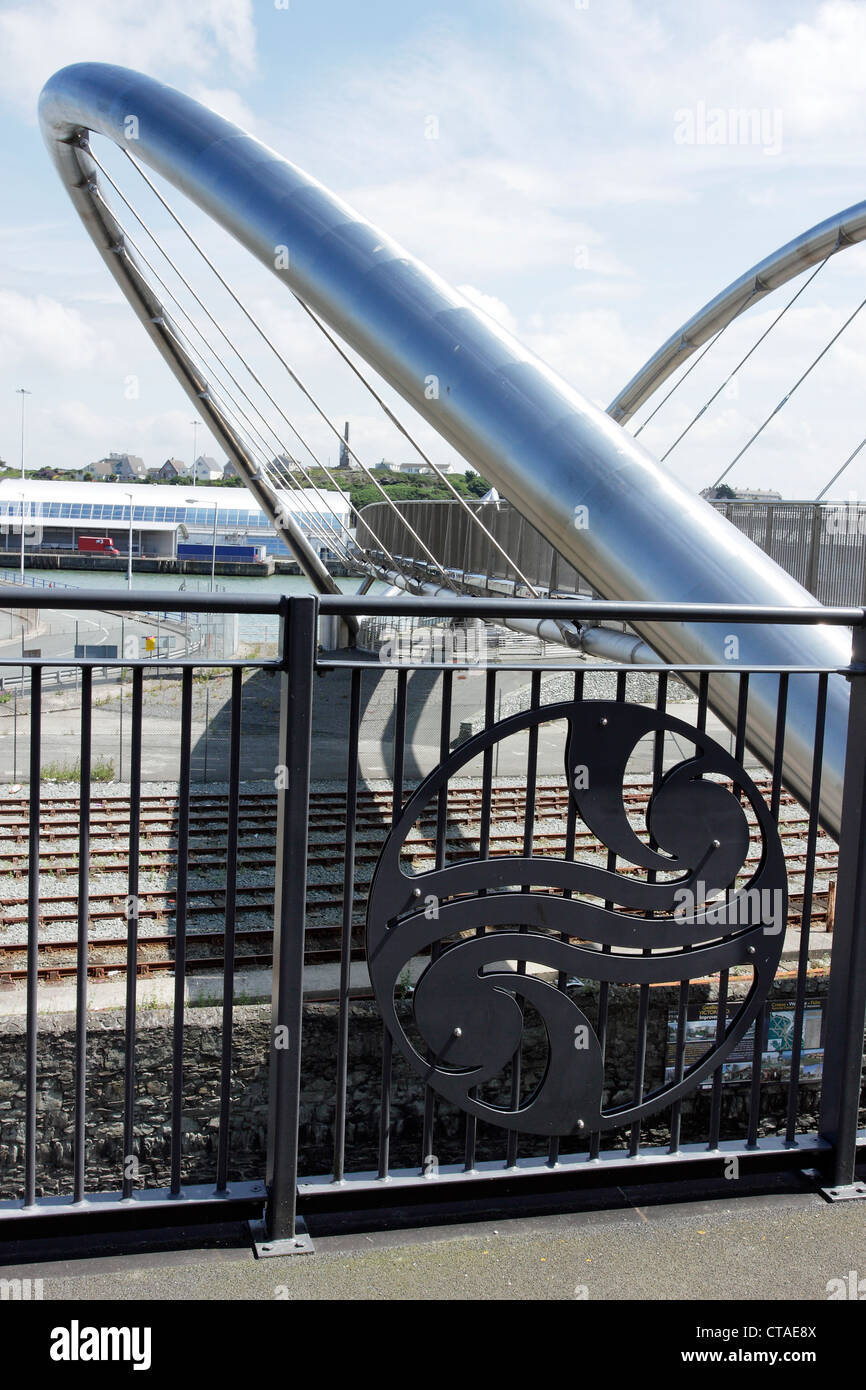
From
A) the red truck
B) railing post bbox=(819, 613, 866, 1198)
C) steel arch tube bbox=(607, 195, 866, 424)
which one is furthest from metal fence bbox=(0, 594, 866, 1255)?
the red truck

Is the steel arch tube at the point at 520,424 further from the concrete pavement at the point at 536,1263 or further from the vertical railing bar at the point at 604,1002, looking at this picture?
the concrete pavement at the point at 536,1263

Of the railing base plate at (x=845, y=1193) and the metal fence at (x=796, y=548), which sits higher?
the metal fence at (x=796, y=548)

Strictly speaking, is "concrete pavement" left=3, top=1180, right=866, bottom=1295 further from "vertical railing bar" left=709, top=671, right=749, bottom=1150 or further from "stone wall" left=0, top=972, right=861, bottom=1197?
"stone wall" left=0, top=972, right=861, bottom=1197

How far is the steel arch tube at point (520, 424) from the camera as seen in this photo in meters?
5.89

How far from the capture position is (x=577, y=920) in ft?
9.00

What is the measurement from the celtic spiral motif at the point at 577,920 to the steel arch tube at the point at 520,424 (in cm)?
222

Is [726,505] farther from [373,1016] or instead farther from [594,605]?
[594,605]

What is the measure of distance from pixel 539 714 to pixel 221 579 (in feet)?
313

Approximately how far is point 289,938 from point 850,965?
1463mm

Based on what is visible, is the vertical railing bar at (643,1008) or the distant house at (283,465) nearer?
the vertical railing bar at (643,1008)

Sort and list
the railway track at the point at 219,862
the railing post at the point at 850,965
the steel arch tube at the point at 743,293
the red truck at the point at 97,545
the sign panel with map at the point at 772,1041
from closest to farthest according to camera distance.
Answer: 1. the railing post at the point at 850,965
2. the sign panel with map at the point at 772,1041
3. the railway track at the point at 219,862
4. the steel arch tube at the point at 743,293
5. the red truck at the point at 97,545

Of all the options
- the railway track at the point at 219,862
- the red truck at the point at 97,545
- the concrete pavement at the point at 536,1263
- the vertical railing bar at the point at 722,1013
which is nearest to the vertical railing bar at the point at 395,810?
the concrete pavement at the point at 536,1263

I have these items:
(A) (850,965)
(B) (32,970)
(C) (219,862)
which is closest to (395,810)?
(B) (32,970)
